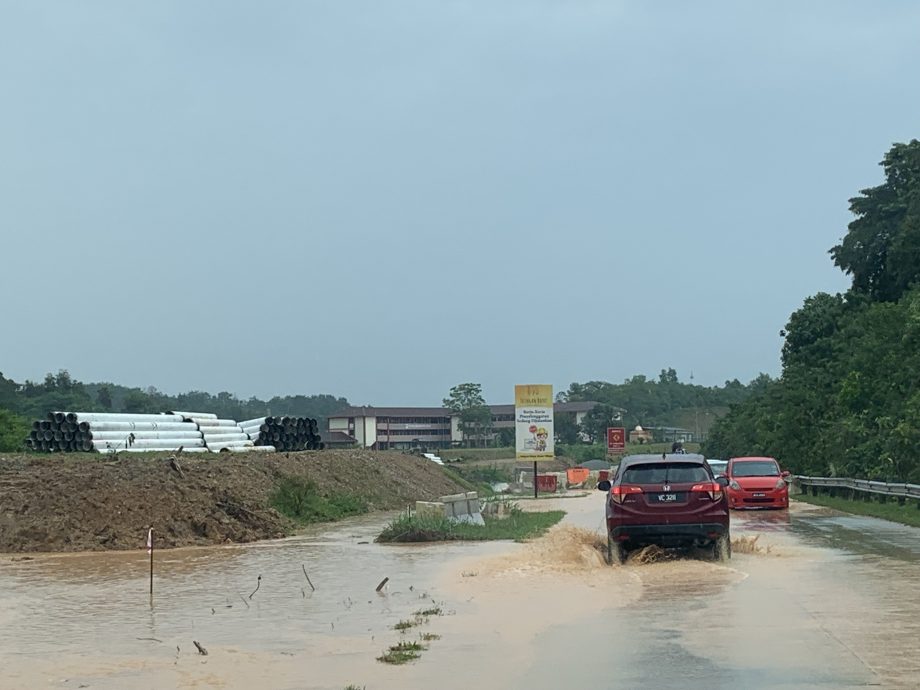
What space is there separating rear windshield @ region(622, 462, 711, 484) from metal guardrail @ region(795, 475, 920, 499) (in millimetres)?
13222

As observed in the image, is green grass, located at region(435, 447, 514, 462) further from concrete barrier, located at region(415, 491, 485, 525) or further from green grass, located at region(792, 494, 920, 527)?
concrete barrier, located at region(415, 491, 485, 525)

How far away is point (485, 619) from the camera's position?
13359 millimetres

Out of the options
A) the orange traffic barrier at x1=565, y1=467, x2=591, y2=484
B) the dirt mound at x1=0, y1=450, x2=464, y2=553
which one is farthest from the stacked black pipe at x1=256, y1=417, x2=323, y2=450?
the orange traffic barrier at x1=565, y1=467, x2=591, y2=484

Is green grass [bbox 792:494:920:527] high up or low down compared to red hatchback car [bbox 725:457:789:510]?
down

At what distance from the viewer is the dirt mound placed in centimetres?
2594

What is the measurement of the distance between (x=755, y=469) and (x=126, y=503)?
707 inches

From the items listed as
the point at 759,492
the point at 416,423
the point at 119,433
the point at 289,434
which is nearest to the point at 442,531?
the point at 759,492

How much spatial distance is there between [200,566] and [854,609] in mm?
12230

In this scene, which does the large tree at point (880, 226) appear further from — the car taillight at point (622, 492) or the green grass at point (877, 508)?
the car taillight at point (622, 492)

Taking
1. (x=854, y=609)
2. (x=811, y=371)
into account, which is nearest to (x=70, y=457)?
(x=854, y=609)

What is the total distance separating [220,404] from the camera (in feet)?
520

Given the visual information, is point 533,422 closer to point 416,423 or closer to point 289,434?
point 289,434

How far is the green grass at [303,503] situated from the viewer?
32781 millimetres

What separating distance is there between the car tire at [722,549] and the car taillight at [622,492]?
154 centimetres
